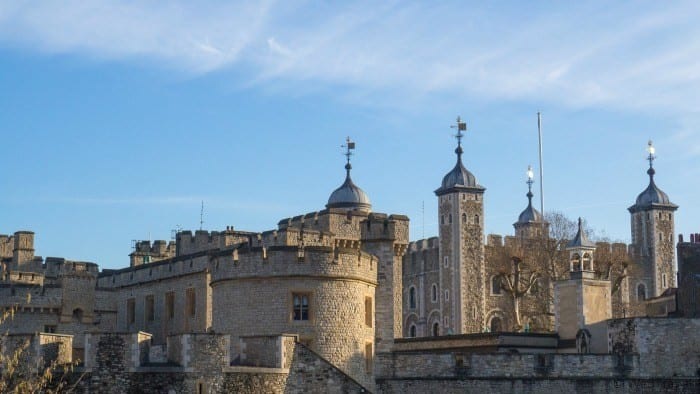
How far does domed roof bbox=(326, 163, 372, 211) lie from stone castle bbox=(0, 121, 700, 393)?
0.33 feet

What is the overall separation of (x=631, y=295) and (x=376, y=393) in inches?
2017

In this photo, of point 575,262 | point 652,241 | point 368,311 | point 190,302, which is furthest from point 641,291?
point 368,311

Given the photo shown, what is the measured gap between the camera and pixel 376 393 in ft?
130

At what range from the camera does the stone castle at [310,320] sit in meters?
33.8

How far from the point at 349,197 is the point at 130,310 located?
2197cm

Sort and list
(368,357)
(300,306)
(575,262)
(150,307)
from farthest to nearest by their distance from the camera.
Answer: (575,262) → (150,307) → (368,357) → (300,306)

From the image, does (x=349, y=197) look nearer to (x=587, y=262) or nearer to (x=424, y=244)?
(x=424, y=244)

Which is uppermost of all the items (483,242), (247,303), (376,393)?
(483,242)

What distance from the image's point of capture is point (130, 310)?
52.8 meters

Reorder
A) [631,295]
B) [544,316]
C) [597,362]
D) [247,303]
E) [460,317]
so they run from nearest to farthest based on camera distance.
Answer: [247,303] < [597,362] < [544,316] < [460,317] < [631,295]

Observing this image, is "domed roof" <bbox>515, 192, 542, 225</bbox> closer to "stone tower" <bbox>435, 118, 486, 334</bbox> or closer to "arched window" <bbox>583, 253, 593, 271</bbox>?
"stone tower" <bbox>435, 118, 486, 334</bbox>

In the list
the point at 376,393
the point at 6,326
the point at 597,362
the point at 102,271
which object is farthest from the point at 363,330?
the point at 102,271

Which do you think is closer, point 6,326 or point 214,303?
point 214,303

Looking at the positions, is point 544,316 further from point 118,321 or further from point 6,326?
point 6,326
